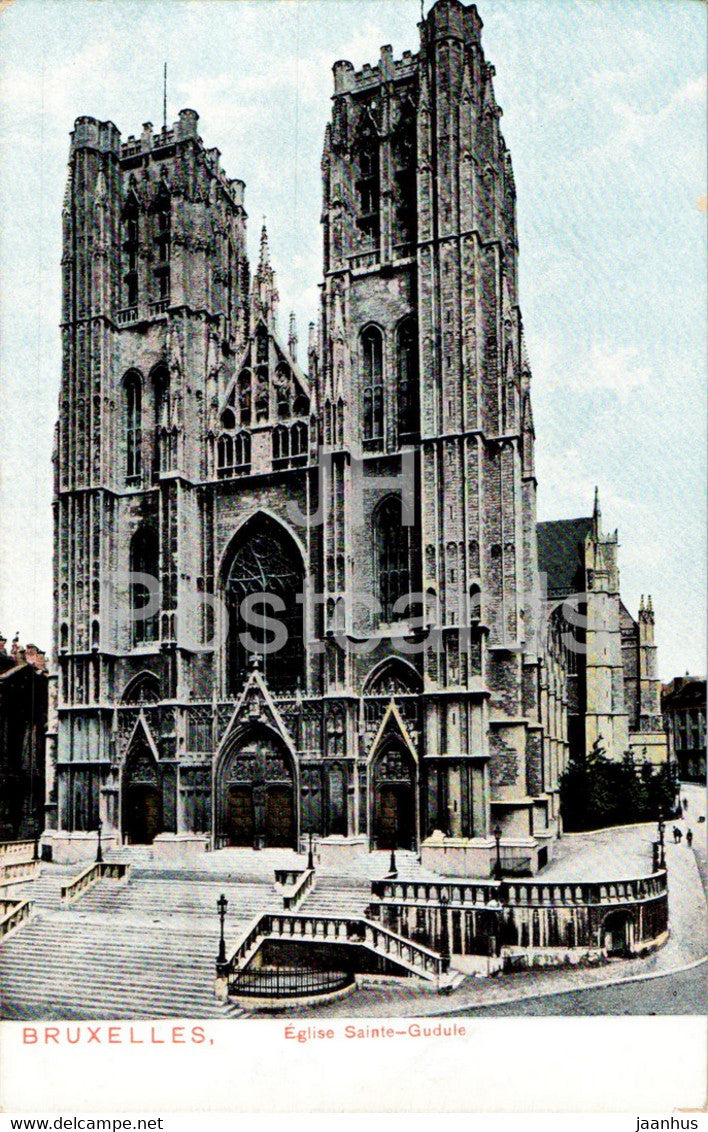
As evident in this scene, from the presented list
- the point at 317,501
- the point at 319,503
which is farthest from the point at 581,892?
the point at 317,501

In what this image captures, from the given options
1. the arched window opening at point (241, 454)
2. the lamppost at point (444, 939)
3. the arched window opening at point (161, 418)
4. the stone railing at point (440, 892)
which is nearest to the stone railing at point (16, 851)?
the stone railing at point (440, 892)

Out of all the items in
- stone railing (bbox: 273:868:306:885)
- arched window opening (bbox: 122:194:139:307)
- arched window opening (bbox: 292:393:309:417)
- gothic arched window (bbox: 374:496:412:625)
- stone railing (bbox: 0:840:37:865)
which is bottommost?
stone railing (bbox: 273:868:306:885)

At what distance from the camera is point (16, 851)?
1820cm

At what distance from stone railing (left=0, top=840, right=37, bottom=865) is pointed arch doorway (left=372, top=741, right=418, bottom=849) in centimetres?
601

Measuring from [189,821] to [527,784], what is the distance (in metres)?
6.51

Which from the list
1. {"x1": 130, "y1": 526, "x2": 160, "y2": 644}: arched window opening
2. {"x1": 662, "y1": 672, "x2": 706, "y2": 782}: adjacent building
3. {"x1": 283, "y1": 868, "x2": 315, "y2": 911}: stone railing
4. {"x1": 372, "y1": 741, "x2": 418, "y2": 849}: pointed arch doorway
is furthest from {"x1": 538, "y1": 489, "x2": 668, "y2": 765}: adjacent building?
{"x1": 130, "y1": 526, "x2": 160, "y2": 644}: arched window opening

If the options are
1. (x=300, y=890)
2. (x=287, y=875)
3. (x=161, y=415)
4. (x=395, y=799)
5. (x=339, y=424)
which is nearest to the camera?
(x=300, y=890)

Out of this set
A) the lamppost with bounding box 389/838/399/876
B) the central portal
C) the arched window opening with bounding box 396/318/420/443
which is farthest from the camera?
the arched window opening with bounding box 396/318/420/443

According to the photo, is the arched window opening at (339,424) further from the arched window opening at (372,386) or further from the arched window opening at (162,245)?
the arched window opening at (162,245)

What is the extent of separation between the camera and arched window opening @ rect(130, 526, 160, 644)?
869 inches

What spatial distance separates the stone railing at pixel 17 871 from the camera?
17578mm

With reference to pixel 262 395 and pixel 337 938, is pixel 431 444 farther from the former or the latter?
pixel 337 938

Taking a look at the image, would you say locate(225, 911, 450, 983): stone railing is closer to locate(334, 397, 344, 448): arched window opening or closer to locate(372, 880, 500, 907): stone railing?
locate(372, 880, 500, 907): stone railing

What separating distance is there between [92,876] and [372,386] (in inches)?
415
